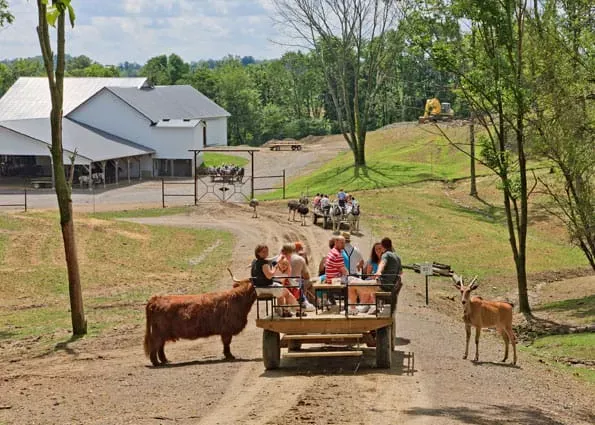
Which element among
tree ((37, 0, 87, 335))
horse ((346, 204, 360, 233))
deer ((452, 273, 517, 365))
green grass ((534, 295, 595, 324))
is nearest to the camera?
deer ((452, 273, 517, 365))

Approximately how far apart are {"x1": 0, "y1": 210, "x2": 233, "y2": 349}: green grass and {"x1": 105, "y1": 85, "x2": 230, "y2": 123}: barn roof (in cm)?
3797

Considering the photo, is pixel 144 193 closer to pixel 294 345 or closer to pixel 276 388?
pixel 294 345

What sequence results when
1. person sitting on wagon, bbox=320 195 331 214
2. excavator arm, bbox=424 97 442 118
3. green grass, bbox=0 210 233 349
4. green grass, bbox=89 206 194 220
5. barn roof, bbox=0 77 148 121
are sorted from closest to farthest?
green grass, bbox=0 210 233 349
person sitting on wagon, bbox=320 195 331 214
green grass, bbox=89 206 194 220
excavator arm, bbox=424 97 442 118
barn roof, bbox=0 77 148 121

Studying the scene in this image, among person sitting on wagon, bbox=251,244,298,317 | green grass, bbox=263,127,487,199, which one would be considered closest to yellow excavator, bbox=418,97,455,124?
green grass, bbox=263,127,487,199

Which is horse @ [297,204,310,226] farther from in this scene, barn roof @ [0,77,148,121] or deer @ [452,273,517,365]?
barn roof @ [0,77,148,121]

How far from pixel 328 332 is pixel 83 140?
193 ft

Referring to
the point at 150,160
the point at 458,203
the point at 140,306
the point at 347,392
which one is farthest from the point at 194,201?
the point at 347,392

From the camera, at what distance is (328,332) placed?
15.8 metres

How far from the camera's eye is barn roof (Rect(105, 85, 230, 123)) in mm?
81250

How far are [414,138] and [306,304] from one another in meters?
69.2

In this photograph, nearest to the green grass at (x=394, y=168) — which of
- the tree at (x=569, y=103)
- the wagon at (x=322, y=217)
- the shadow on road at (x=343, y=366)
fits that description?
the wagon at (x=322, y=217)

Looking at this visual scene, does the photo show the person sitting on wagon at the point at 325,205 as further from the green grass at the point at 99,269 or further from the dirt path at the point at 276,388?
the dirt path at the point at 276,388

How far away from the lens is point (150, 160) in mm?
77000

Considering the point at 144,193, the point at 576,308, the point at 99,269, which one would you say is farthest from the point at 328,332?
the point at 144,193
